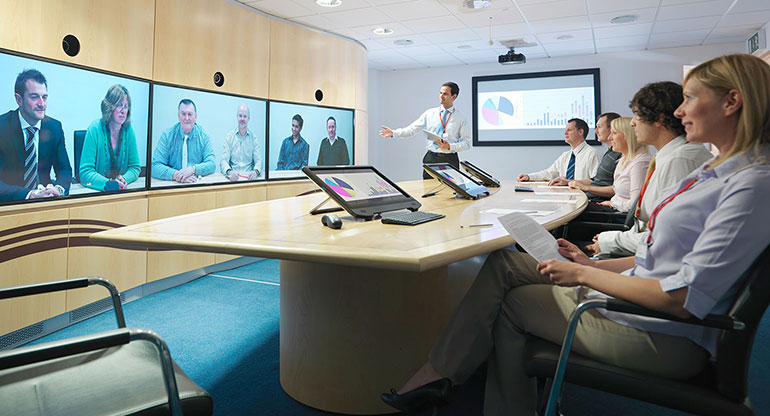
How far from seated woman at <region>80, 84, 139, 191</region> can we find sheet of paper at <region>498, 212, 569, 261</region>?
295 cm

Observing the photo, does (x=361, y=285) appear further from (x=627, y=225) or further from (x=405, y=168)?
(x=405, y=168)

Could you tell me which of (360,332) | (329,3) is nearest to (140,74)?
(329,3)

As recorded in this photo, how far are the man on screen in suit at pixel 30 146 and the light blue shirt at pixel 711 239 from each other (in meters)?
3.13

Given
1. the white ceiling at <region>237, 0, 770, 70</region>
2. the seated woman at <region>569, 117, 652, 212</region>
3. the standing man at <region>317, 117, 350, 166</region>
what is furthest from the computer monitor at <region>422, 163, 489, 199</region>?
the standing man at <region>317, 117, 350, 166</region>

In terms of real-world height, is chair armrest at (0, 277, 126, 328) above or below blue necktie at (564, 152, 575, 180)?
below

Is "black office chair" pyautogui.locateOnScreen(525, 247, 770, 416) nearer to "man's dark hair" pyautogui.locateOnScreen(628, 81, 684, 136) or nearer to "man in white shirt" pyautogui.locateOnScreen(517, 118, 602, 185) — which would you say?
"man's dark hair" pyautogui.locateOnScreen(628, 81, 684, 136)

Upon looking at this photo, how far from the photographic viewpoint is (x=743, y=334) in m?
1.08

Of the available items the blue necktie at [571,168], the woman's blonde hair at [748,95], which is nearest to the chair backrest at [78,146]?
the woman's blonde hair at [748,95]

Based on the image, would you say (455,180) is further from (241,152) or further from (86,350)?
(241,152)

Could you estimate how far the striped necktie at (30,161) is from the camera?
2.81 metres

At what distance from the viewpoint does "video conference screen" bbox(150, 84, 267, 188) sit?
3996 millimetres

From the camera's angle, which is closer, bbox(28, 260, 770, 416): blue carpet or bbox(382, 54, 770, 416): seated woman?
bbox(382, 54, 770, 416): seated woman

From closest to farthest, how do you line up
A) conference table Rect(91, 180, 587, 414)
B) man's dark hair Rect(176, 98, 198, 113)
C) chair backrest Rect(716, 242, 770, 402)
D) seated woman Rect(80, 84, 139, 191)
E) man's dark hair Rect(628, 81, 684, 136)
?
chair backrest Rect(716, 242, 770, 402) < conference table Rect(91, 180, 587, 414) < man's dark hair Rect(628, 81, 684, 136) < seated woman Rect(80, 84, 139, 191) < man's dark hair Rect(176, 98, 198, 113)

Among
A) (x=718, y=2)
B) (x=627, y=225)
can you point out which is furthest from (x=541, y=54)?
(x=627, y=225)
